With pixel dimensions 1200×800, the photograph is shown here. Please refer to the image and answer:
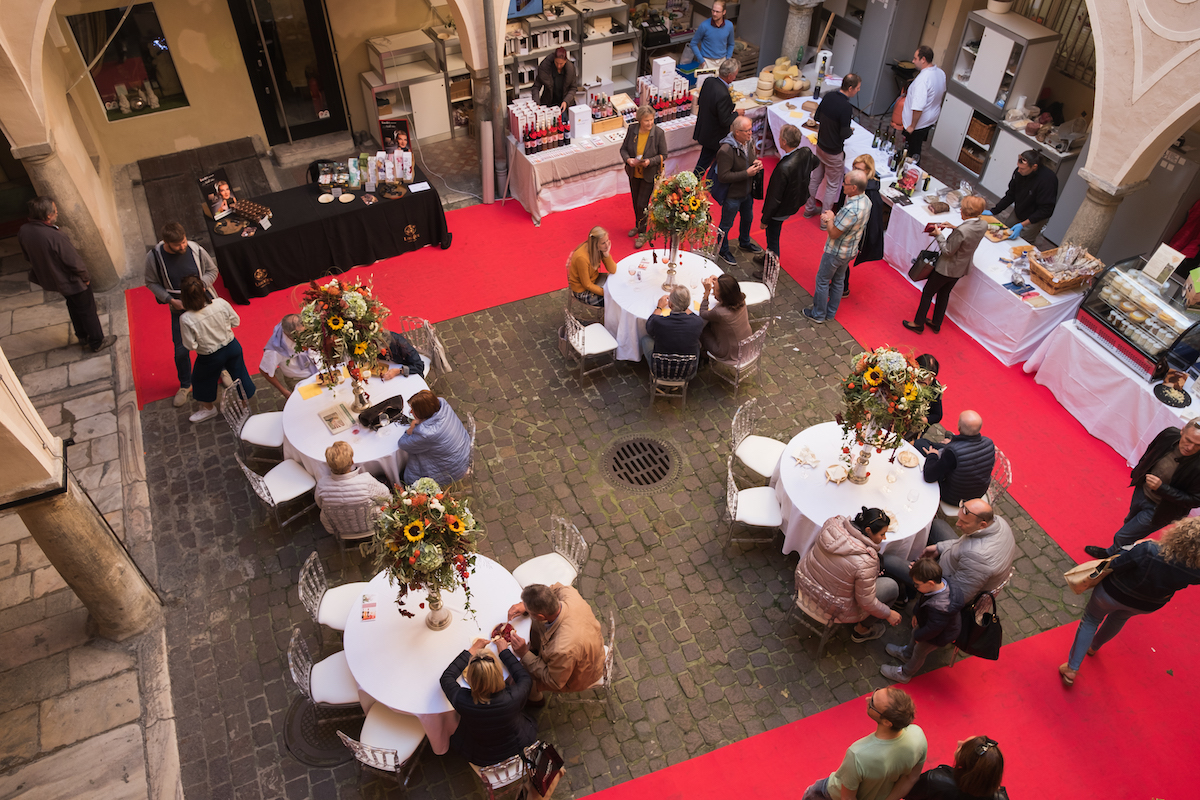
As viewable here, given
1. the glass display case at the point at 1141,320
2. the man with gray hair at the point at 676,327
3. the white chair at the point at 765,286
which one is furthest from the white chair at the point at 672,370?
the glass display case at the point at 1141,320

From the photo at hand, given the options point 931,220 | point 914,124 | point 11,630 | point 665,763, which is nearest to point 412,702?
point 665,763

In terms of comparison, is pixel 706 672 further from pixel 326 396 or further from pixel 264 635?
pixel 326 396

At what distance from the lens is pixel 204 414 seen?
27.7 feet

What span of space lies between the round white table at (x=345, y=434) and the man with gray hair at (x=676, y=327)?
88.7 inches

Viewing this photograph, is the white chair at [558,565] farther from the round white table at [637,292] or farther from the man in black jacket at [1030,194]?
the man in black jacket at [1030,194]

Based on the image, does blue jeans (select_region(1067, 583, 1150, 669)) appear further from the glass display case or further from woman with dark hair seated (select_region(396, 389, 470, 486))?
woman with dark hair seated (select_region(396, 389, 470, 486))

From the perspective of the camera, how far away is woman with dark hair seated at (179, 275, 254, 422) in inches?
296

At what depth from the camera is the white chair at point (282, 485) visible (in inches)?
276

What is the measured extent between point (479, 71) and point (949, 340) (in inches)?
266

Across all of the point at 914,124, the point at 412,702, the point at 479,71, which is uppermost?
the point at 479,71

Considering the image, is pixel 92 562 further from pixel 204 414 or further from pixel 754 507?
pixel 754 507

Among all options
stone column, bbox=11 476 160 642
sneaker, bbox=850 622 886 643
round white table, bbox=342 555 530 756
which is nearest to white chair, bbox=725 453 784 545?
sneaker, bbox=850 622 886 643

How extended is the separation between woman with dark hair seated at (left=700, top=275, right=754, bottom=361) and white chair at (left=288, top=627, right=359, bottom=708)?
4.52 m

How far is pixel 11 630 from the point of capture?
670 cm
